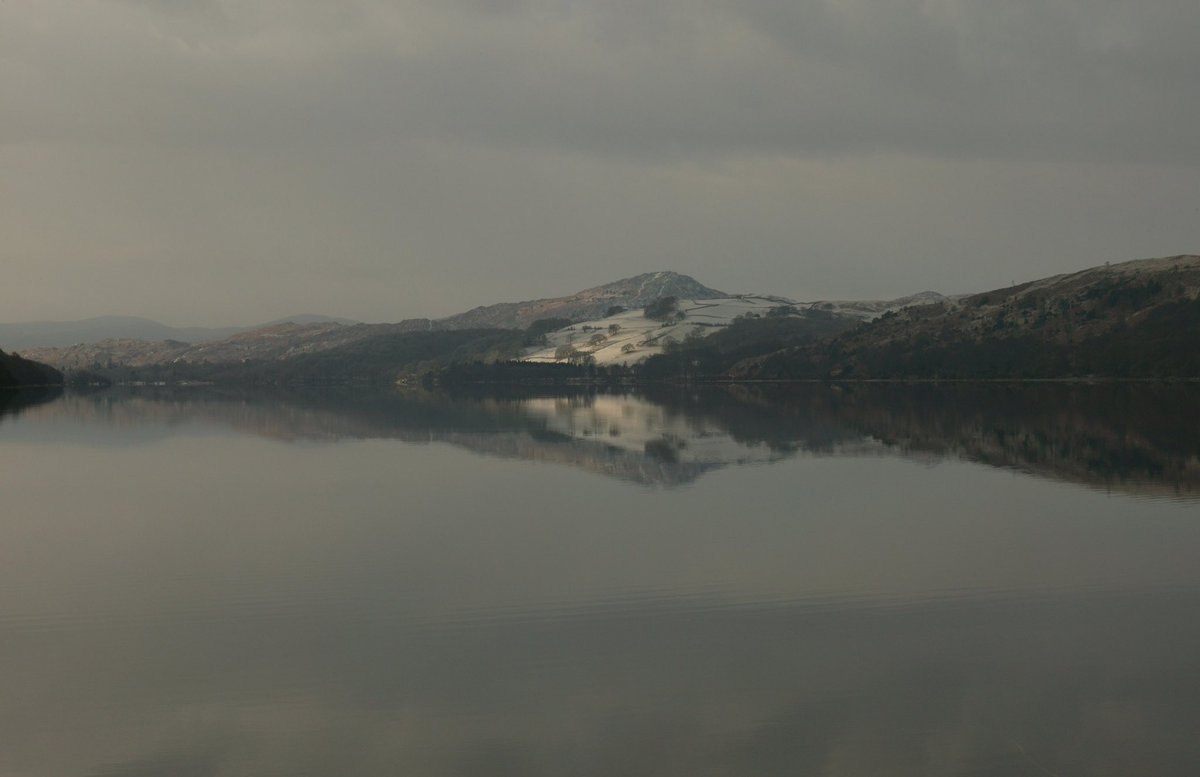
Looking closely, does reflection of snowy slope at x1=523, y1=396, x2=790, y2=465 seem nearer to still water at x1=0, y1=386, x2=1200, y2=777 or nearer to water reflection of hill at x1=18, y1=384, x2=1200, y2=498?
water reflection of hill at x1=18, y1=384, x2=1200, y2=498

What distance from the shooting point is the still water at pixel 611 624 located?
49.9 feet

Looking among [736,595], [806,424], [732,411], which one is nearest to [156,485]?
[736,595]

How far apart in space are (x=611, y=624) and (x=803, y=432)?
56.7 m

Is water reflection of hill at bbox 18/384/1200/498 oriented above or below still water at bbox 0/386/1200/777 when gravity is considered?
below

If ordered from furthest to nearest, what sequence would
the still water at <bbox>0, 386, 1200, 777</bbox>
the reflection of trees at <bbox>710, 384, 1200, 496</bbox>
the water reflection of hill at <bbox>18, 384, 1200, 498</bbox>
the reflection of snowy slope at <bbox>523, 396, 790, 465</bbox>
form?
the reflection of snowy slope at <bbox>523, 396, 790, 465</bbox>, the water reflection of hill at <bbox>18, 384, 1200, 498</bbox>, the reflection of trees at <bbox>710, 384, 1200, 496</bbox>, the still water at <bbox>0, 386, 1200, 777</bbox>

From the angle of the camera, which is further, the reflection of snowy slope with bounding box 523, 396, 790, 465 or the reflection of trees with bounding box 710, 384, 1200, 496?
the reflection of snowy slope with bounding box 523, 396, 790, 465

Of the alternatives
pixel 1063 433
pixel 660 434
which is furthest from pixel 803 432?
pixel 1063 433

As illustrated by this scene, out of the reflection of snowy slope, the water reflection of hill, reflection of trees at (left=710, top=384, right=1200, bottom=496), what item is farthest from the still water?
the reflection of snowy slope

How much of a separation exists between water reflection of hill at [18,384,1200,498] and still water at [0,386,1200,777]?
1.66 meters

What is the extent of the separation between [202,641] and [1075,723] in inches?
629

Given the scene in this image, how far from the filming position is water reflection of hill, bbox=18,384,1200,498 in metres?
51.0

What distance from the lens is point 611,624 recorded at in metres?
21.7

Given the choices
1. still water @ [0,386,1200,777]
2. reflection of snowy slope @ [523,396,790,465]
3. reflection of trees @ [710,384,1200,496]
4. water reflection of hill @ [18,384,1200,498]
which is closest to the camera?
still water @ [0,386,1200,777]

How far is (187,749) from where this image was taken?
50.4 ft
